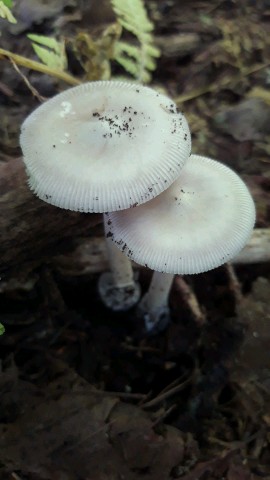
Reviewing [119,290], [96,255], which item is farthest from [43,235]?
[119,290]

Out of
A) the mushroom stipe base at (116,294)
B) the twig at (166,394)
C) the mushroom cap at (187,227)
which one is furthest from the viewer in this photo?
the mushroom stipe base at (116,294)

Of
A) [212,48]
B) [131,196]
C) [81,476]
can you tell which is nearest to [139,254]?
[131,196]

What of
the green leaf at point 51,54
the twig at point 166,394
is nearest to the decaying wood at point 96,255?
the twig at point 166,394

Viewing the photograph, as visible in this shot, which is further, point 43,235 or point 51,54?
point 51,54

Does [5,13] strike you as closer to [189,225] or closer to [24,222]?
[24,222]

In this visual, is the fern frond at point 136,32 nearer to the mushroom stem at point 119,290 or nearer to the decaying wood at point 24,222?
the decaying wood at point 24,222

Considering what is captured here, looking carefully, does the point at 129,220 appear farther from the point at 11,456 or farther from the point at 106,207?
the point at 11,456
